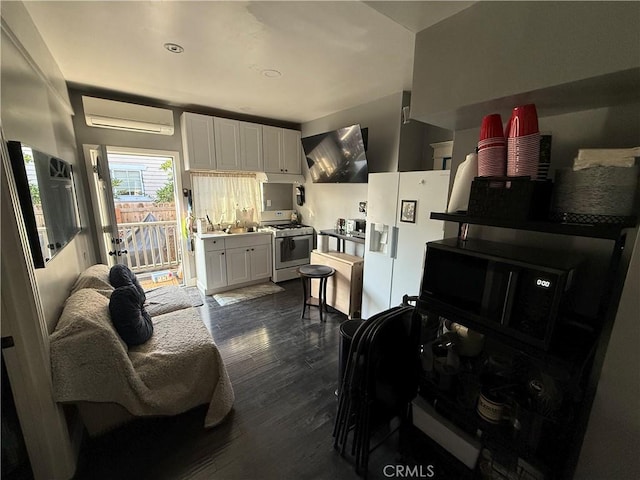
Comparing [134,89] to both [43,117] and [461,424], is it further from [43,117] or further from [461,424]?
[461,424]

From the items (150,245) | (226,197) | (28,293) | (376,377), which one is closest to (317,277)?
(376,377)

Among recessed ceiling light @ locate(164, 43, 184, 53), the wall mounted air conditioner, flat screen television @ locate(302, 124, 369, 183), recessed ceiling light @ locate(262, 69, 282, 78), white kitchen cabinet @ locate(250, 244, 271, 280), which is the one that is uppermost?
recessed ceiling light @ locate(262, 69, 282, 78)

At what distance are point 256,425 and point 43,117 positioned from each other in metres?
2.58

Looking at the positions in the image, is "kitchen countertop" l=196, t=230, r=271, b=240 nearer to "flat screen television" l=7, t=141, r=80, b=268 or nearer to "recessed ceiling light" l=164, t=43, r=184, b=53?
"flat screen television" l=7, t=141, r=80, b=268

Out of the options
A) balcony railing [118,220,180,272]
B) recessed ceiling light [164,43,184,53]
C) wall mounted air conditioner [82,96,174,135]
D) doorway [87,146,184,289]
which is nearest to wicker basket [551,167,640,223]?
recessed ceiling light [164,43,184,53]

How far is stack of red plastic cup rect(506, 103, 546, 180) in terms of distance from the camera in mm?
841

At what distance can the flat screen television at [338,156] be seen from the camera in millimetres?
3199

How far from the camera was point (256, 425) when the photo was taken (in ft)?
5.73

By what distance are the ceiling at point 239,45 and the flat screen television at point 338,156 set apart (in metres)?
0.46

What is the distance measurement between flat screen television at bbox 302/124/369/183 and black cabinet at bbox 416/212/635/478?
89.2 inches

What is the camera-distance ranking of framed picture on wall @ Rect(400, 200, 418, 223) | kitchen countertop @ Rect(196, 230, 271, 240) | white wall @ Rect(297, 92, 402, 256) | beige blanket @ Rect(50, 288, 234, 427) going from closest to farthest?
beige blanket @ Rect(50, 288, 234, 427), framed picture on wall @ Rect(400, 200, 418, 223), white wall @ Rect(297, 92, 402, 256), kitchen countertop @ Rect(196, 230, 271, 240)

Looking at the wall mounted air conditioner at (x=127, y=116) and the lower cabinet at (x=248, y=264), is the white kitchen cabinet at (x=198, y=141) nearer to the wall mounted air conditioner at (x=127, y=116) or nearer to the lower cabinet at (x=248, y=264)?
the wall mounted air conditioner at (x=127, y=116)

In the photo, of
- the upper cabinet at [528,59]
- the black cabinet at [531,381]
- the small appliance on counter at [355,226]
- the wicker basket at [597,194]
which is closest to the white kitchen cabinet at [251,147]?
the small appliance on counter at [355,226]

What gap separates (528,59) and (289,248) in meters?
3.72
